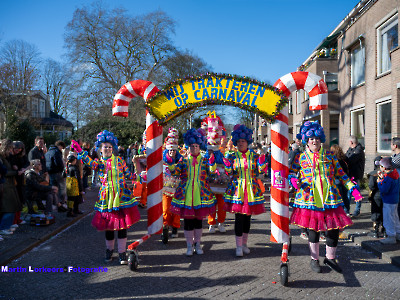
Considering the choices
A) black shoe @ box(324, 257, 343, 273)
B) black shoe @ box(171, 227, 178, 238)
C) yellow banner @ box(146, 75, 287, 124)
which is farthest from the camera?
black shoe @ box(171, 227, 178, 238)

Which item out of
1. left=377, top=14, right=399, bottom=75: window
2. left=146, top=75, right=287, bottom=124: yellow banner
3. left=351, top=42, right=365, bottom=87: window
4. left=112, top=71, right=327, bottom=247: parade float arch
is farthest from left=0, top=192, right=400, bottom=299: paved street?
left=351, top=42, right=365, bottom=87: window

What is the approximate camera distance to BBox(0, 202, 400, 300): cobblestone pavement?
3.78m

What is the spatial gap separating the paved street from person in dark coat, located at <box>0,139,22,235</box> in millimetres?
967

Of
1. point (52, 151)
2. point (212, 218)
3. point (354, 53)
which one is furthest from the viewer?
point (354, 53)

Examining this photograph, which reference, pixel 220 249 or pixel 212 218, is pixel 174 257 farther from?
pixel 212 218

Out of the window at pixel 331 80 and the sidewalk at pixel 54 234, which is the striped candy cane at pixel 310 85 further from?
the window at pixel 331 80

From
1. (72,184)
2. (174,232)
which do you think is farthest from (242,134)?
(72,184)

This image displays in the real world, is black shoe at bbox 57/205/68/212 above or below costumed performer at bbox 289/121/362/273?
below

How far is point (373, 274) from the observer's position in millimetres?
4285

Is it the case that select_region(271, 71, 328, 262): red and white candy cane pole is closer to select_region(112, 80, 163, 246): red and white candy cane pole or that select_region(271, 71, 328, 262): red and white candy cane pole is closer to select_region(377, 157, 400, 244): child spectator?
select_region(377, 157, 400, 244): child spectator

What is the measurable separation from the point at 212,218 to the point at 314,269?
2.55 meters

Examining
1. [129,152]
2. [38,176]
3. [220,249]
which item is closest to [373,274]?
[220,249]

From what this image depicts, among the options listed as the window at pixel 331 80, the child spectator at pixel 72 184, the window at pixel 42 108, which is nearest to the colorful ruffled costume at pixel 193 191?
the child spectator at pixel 72 184

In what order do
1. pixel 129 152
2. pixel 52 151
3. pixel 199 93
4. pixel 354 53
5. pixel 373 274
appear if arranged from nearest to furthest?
pixel 373 274 → pixel 199 93 → pixel 52 151 → pixel 354 53 → pixel 129 152
